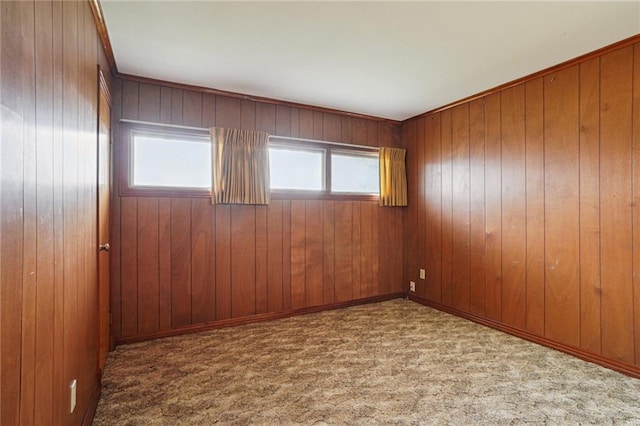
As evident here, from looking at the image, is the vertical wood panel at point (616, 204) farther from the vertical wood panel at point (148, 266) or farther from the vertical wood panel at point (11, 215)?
the vertical wood panel at point (148, 266)

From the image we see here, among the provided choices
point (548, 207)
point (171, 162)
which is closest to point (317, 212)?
point (171, 162)

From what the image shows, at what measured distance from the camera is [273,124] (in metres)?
3.62

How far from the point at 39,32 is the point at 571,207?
3535 mm

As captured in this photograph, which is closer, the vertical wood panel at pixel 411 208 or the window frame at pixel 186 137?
the window frame at pixel 186 137

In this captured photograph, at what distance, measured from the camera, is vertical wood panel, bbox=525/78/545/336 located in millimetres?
2922

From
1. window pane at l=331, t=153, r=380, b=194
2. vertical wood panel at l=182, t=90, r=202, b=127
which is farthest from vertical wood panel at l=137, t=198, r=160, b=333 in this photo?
window pane at l=331, t=153, r=380, b=194

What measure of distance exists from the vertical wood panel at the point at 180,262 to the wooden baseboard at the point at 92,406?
3.36ft

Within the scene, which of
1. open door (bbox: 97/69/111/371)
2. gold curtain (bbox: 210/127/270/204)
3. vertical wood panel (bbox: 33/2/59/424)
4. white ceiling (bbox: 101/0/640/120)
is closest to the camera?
vertical wood panel (bbox: 33/2/59/424)

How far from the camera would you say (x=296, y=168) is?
3805mm

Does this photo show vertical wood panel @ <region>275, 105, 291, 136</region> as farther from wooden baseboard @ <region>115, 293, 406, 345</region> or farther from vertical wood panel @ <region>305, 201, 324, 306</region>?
wooden baseboard @ <region>115, 293, 406, 345</region>

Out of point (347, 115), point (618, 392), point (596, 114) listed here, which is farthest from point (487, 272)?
point (347, 115)

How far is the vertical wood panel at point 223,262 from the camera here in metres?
3.32

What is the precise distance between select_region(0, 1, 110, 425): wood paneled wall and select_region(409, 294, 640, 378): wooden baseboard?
3.46 m

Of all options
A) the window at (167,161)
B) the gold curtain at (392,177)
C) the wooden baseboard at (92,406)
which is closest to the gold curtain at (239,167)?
the window at (167,161)
